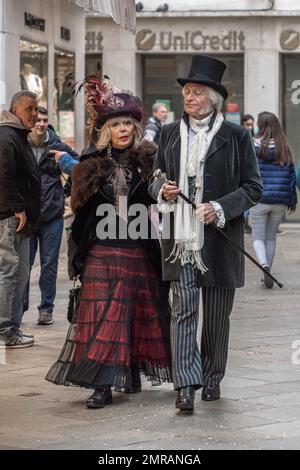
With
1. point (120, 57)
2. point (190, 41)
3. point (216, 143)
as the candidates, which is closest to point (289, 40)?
point (190, 41)

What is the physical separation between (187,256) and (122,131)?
2.95 feet

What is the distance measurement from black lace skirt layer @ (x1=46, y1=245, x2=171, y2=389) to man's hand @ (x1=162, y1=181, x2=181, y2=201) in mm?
558

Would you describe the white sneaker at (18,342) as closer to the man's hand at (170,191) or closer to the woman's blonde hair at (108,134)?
the woman's blonde hair at (108,134)

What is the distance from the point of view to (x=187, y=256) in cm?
799

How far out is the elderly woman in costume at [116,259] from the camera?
8.18 meters

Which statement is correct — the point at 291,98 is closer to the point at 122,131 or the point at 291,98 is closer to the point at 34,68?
the point at 34,68

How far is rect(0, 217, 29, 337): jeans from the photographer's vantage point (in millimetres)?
10250

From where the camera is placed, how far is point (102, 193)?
327 inches

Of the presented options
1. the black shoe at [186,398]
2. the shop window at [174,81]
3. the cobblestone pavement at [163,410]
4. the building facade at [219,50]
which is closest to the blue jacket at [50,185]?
the cobblestone pavement at [163,410]

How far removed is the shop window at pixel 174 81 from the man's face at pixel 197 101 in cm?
1590

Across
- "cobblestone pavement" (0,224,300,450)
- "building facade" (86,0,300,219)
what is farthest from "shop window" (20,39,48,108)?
"building facade" (86,0,300,219)

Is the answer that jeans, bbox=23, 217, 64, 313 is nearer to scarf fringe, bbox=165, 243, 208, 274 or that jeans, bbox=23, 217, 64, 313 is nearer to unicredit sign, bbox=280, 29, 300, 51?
scarf fringe, bbox=165, 243, 208, 274

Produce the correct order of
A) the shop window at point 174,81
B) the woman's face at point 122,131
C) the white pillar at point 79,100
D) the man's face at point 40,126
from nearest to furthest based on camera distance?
the woman's face at point 122,131 → the man's face at point 40,126 → the white pillar at point 79,100 → the shop window at point 174,81
